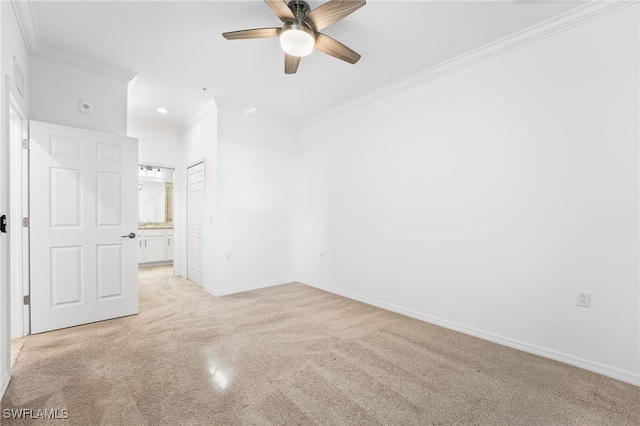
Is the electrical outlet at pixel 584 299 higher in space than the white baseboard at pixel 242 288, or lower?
higher

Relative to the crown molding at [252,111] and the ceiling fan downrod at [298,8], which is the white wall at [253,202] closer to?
the crown molding at [252,111]

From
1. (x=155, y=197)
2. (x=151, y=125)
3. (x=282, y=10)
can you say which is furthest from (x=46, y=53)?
(x=155, y=197)

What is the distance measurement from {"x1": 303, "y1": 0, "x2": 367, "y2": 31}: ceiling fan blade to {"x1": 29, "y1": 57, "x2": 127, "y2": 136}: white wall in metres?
2.52

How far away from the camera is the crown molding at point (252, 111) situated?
412 centimetres

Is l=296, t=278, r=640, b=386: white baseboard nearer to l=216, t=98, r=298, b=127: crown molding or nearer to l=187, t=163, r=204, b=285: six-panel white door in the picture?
l=187, t=163, r=204, b=285: six-panel white door

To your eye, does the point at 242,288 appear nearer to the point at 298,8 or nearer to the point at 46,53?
the point at 46,53

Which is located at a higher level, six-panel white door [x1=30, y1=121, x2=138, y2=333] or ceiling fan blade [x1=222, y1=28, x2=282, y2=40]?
ceiling fan blade [x1=222, y1=28, x2=282, y2=40]

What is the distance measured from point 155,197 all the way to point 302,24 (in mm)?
6107

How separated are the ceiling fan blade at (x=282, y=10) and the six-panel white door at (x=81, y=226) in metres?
2.28

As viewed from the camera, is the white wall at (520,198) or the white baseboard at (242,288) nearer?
the white wall at (520,198)

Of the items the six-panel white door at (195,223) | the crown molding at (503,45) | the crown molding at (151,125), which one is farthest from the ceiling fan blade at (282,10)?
the crown molding at (151,125)

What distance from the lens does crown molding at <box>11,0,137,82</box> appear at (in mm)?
2299

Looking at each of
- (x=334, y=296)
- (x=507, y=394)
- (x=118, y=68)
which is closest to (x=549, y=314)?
(x=507, y=394)

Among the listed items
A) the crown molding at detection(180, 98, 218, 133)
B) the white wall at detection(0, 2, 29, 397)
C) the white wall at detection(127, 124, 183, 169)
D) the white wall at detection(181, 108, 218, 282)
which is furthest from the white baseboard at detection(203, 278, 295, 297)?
the crown molding at detection(180, 98, 218, 133)
